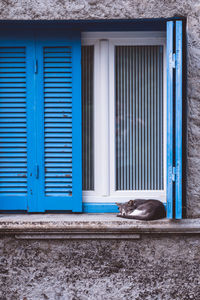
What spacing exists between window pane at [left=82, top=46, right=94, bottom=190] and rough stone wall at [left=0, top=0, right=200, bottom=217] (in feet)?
1.54

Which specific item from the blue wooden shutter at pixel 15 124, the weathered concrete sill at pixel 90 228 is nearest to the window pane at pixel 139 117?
the weathered concrete sill at pixel 90 228

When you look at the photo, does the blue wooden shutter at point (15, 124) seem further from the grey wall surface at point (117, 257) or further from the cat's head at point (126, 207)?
the cat's head at point (126, 207)

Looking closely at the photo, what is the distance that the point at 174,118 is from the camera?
13.5 feet

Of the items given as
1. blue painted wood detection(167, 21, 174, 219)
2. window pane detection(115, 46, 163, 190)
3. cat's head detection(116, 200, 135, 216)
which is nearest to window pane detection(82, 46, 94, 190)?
window pane detection(115, 46, 163, 190)

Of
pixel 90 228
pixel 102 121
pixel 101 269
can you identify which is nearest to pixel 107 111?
pixel 102 121

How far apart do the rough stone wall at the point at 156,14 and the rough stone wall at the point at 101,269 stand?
513 mm

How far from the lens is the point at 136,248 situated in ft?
14.3

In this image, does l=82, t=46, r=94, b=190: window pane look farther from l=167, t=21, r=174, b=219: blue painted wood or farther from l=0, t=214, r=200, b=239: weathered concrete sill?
l=167, t=21, r=174, b=219: blue painted wood

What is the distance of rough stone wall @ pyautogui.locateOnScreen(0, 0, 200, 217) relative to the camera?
4363 mm

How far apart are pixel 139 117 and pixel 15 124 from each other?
137 centimetres

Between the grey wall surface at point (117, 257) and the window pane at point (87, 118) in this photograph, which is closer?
the grey wall surface at point (117, 257)

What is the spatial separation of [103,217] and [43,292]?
985mm

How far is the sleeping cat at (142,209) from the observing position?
4.32m

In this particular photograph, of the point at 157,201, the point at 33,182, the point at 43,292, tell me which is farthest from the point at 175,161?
the point at 43,292
